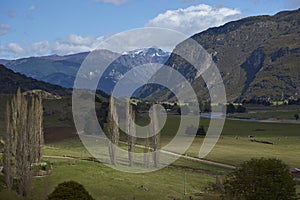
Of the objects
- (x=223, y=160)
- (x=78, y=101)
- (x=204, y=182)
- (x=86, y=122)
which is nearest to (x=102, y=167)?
(x=204, y=182)

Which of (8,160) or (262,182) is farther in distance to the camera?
(8,160)

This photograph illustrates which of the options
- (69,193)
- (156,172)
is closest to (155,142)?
(156,172)

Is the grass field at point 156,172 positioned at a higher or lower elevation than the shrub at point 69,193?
lower

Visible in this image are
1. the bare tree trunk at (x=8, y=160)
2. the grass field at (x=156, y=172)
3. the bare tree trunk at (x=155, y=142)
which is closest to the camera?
the bare tree trunk at (x=8, y=160)

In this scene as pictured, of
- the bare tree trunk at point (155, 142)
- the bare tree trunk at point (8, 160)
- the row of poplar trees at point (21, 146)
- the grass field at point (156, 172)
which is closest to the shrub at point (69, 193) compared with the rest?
the grass field at point (156, 172)

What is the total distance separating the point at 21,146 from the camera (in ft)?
200

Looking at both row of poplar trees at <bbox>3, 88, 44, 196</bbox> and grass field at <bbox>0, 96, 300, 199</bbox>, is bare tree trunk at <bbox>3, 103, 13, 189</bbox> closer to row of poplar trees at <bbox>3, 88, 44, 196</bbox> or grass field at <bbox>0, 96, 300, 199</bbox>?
row of poplar trees at <bbox>3, 88, 44, 196</bbox>

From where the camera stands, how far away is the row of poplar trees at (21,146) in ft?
188

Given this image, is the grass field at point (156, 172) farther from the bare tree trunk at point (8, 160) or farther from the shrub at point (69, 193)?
the shrub at point (69, 193)

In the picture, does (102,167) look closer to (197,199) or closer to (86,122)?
(197,199)

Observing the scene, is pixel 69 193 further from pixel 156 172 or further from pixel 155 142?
pixel 155 142

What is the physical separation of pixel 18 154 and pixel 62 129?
8873cm

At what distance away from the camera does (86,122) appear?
145 m

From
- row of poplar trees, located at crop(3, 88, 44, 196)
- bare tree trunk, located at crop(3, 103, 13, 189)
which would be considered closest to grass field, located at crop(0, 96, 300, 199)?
row of poplar trees, located at crop(3, 88, 44, 196)
